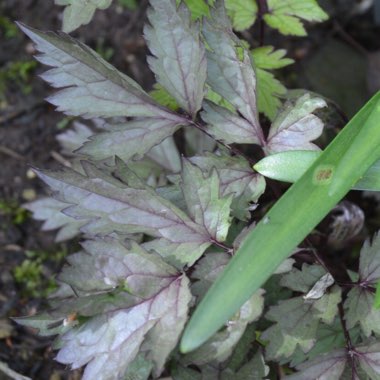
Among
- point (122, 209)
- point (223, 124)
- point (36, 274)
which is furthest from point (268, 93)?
point (36, 274)

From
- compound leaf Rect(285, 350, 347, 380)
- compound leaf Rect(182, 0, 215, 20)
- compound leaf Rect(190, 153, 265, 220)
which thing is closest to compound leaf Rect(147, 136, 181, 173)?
compound leaf Rect(182, 0, 215, 20)

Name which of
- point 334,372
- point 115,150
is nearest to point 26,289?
point 115,150

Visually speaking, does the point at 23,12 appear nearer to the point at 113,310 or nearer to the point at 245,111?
the point at 245,111

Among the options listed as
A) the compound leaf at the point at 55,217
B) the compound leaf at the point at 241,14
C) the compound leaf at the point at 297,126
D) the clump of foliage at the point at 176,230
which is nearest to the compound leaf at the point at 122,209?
the clump of foliage at the point at 176,230

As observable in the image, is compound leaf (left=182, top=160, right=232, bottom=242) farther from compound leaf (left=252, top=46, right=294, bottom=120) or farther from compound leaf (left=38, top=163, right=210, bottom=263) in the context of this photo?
compound leaf (left=252, top=46, right=294, bottom=120)

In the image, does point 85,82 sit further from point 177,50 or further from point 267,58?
point 267,58

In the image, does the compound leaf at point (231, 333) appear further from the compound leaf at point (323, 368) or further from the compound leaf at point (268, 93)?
the compound leaf at point (268, 93)

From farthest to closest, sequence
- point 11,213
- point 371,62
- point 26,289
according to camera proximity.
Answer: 1. point 371,62
2. point 11,213
3. point 26,289
